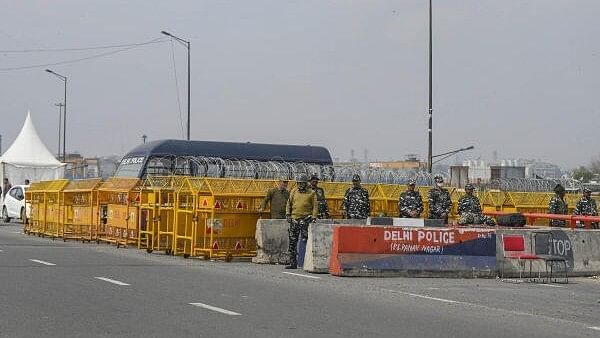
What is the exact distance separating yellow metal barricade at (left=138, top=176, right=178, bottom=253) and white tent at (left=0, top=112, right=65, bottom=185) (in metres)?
30.3

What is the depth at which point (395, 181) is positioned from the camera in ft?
91.3

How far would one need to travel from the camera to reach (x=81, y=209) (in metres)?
29.6

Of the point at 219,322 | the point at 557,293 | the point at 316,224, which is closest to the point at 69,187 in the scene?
the point at 316,224

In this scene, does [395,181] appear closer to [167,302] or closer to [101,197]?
[101,197]

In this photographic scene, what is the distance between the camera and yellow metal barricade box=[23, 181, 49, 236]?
32.6 metres

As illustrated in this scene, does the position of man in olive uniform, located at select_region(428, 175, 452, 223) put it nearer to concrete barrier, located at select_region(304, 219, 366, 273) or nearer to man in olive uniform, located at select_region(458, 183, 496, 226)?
man in olive uniform, located at select_region(458, 183, 496, 226)

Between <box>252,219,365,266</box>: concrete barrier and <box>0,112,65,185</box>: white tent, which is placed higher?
<box>0,112,65,185</box>: white tent

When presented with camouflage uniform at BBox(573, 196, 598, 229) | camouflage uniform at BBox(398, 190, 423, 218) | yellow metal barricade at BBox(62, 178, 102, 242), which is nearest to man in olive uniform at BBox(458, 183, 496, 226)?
camouflage uniform at BBox(398, 190, 423, 218)

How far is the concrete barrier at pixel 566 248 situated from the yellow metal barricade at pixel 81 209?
1374cm

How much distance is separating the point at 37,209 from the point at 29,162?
23014 mm

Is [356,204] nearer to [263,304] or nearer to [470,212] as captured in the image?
[470,212]

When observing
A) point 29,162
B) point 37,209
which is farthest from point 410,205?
point 29,162

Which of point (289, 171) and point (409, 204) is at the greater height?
point (289, 171)

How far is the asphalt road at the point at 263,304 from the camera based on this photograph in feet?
35.0
